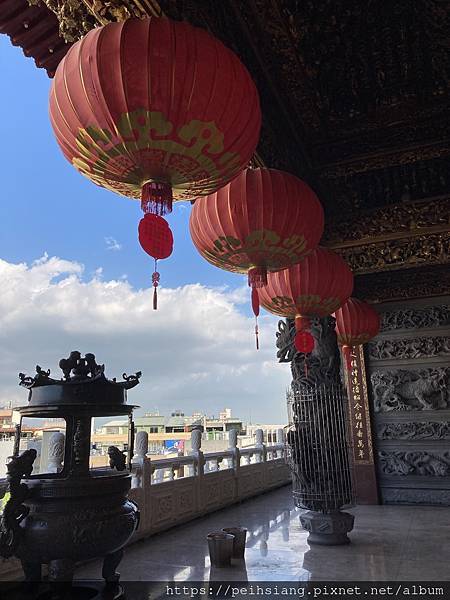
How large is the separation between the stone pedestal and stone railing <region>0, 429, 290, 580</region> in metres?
1.58

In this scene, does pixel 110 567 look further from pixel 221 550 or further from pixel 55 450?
pixel 55 450

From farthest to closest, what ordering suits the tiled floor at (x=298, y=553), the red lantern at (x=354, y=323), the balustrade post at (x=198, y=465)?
the balustrade post at (x=198, y=465)
the red lantern at (x=354, y=323)
the tiled floor at (x=298, y=553)

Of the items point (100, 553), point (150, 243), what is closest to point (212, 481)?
point (100, 553)

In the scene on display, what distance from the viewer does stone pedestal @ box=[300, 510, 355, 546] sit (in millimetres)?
4086

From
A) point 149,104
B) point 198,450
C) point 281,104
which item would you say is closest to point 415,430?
point 198,450

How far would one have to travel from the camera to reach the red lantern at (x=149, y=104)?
59.6 inches

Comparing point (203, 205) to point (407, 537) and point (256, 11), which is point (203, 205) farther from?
point (407, 537)

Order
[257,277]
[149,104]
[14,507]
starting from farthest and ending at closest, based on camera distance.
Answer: [257,277] < [14,507] < [149,104]

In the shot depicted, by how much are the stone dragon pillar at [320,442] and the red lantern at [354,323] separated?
0.58 m

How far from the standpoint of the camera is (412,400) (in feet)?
21.4

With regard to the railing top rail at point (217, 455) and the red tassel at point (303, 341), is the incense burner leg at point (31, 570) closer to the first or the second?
the red tassel at point (303, 341)

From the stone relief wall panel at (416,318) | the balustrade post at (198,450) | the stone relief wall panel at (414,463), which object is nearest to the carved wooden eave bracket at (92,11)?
the balustrade post at (198,450)

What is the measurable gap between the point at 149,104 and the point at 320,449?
3.76m

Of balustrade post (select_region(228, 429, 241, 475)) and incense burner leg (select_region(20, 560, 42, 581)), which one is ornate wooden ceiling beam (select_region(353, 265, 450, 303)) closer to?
balustrade post (select_region(228, 429, 241, 475))
